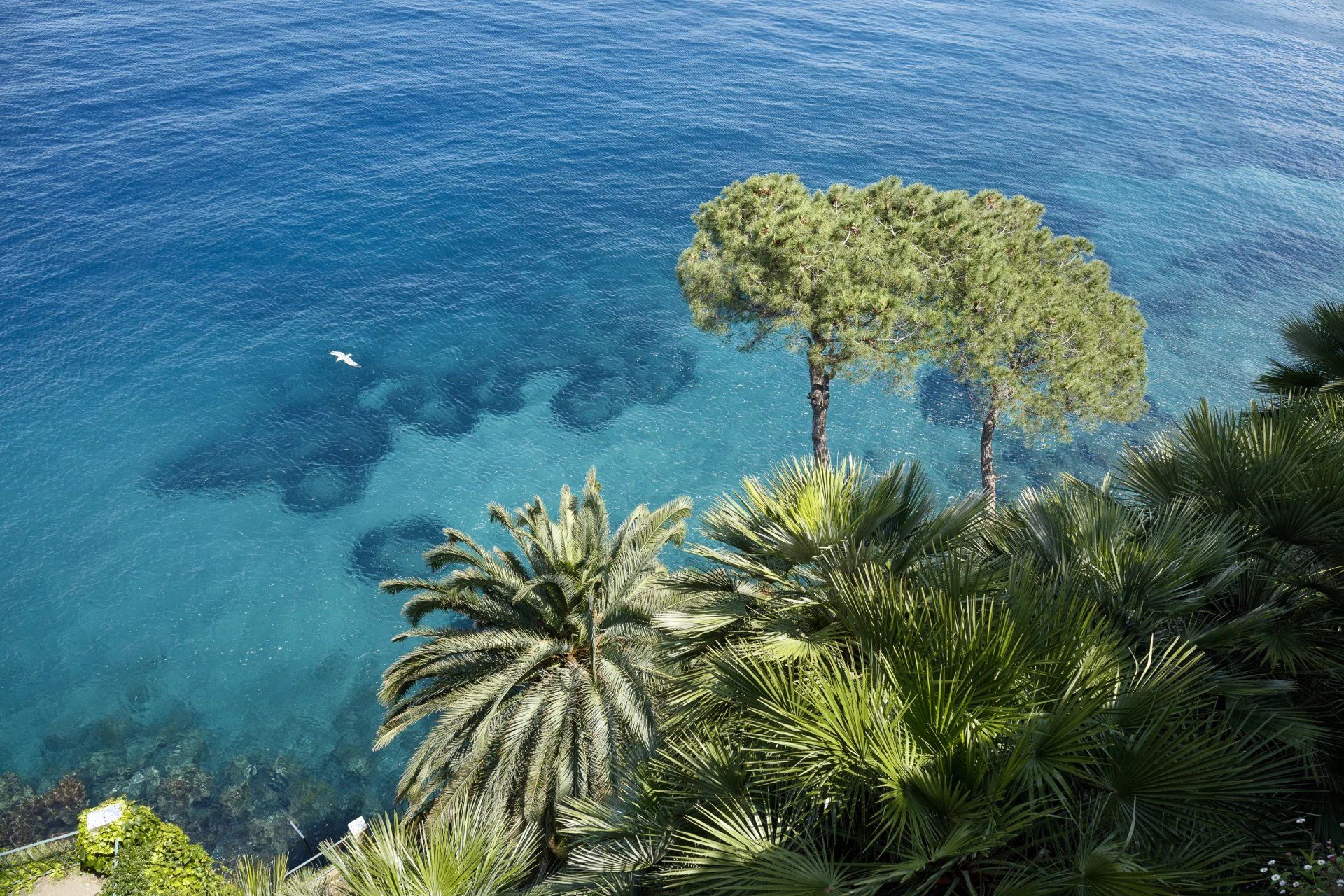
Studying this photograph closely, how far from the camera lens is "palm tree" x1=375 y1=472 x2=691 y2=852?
11.6 metres

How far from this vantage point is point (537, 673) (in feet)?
40.7

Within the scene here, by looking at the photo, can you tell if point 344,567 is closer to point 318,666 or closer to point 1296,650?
point 318,666

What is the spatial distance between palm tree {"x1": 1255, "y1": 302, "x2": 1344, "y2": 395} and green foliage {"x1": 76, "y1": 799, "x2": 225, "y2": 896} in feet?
57.0

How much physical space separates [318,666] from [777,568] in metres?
16.6

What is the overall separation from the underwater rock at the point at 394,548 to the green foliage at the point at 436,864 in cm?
1590

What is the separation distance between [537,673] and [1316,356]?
12.2 metres

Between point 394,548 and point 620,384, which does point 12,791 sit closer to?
point 394,548

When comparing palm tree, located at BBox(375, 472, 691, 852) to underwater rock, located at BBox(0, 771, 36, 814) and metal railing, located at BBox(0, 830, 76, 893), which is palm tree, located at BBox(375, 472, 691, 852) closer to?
metal railing, located at BBox(0, 830, 76, 893)

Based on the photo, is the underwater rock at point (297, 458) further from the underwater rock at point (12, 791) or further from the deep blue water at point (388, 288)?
the underwater rock at point (12, 791)

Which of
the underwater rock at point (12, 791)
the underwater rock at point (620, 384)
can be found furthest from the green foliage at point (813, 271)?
the underwater rock at point (12, 791)

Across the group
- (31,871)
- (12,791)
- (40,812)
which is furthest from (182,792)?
(31,871)

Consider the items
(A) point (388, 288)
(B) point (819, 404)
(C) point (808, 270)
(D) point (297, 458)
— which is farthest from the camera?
(A) point (388, 288)

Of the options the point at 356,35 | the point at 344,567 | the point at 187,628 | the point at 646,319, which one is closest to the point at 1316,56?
the point at 646,319

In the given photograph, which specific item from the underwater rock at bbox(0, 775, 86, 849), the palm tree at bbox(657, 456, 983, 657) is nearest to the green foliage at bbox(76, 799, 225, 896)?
the underwater rock at bbox(0, 775, 86, 849)
